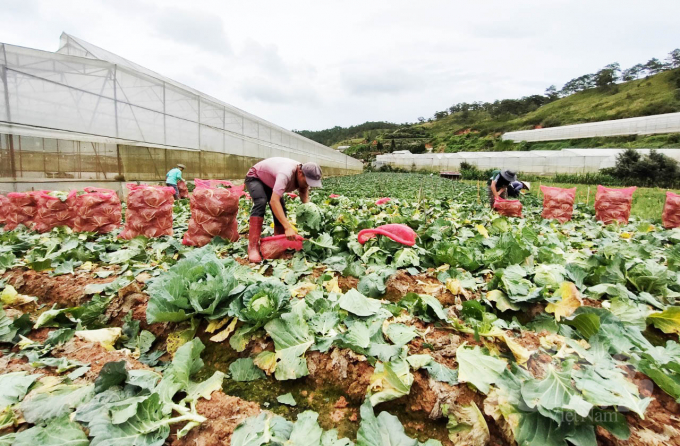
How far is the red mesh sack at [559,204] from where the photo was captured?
7473 millimetres

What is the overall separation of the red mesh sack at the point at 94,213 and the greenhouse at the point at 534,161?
3521cm

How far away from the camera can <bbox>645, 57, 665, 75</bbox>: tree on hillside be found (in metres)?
66.5

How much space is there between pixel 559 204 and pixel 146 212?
28.7 ft

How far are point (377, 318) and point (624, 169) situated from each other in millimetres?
31480

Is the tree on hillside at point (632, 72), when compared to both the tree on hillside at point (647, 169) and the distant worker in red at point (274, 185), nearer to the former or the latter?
the tree on hillside at point (647, 169)

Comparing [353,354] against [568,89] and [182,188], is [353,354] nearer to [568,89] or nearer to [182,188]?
[182,188]

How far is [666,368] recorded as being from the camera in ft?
5.18

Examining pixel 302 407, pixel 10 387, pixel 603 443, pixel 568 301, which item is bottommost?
pixel 302 407

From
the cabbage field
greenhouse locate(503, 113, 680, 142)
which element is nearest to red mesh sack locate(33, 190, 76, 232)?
the cabbage field

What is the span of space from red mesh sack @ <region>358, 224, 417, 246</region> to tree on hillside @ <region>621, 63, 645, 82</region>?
9610cm

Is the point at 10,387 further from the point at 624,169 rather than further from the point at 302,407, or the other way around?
the point at 624,169

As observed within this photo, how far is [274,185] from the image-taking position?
143 inches

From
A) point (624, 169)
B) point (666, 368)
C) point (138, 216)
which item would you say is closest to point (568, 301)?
point (666, 368)

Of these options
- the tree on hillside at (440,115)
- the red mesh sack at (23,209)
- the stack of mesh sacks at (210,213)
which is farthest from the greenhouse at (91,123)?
the tree on hillside at (440,115)
